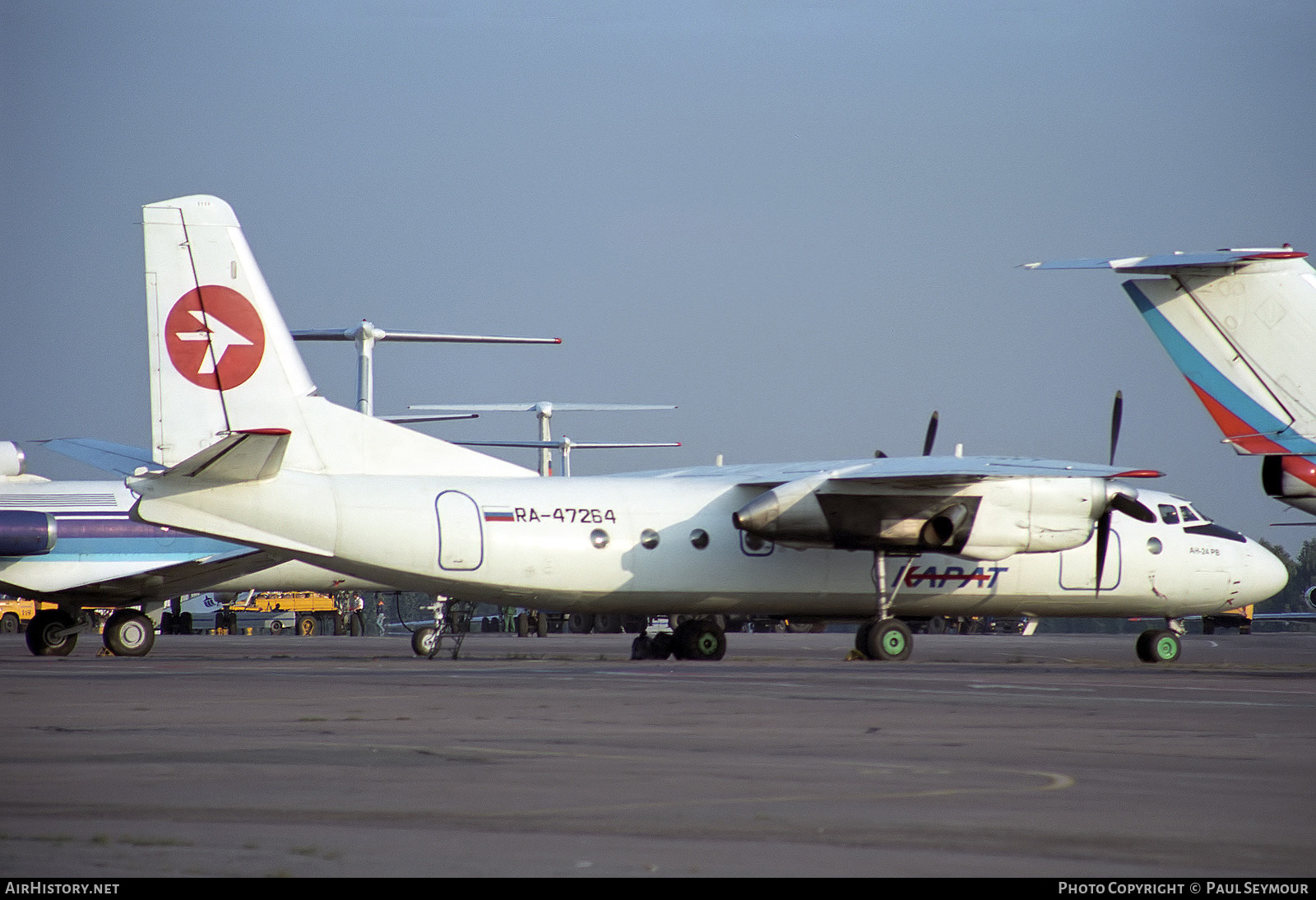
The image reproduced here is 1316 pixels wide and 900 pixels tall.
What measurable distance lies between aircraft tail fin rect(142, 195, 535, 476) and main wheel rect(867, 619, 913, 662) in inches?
372

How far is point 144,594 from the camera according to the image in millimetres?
29938

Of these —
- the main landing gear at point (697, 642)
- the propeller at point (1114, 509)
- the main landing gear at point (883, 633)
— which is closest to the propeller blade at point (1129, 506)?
the propeller at point (1114, 509)

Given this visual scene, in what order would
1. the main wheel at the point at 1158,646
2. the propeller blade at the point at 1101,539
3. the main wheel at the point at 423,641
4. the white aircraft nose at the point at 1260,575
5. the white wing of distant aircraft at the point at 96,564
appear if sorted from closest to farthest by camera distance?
the propeller blade at the point at 1101,539 → the main wheel at the point at 1158,646 → the white aircraft nose at the point at 1260,575 → the main wheel at the point at 423,641 → the white wing of distant aircraft at the point at 96,564

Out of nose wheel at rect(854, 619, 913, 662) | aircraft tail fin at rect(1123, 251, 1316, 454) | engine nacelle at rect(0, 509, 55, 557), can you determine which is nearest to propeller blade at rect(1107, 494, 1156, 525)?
nose wheel at rect(854, 619, 913, 662)

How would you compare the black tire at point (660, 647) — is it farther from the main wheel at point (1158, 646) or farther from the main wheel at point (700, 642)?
the main wheel at point (1158, 646)

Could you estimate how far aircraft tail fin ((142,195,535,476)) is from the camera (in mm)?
21312

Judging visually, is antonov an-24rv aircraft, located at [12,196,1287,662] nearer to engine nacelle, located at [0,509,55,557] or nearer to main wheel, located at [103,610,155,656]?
main wheel, located at [103,610,155,656]

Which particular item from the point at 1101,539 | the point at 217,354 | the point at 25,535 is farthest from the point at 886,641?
the point at 25,535

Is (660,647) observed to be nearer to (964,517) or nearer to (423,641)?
(423,641)

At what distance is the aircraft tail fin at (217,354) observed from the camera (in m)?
21.3

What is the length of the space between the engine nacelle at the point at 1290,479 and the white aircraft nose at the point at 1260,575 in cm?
1145

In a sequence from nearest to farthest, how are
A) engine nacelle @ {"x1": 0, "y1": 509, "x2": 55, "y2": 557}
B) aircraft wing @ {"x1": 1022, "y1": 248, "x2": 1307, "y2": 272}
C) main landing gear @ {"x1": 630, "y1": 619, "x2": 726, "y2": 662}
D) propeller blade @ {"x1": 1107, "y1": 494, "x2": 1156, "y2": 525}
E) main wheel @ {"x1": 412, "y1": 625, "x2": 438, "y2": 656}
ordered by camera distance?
aircraft wing @ {"x1": 1022, "y1": 248, "x2": 1307, "y2": 272} → propeller blade @ {"x1": 1107, "y1": 494, "x2": 1156, "y2": 525} → main landing gear @ {"x1": 630, "y1": 619, "x2": 726, "y2": 662} → main wheel @ {"x1": 412, "y1": 625, "x2": 438, "y2": 656} → engine nacelle @ {"x1": 0, "y1": 509, "x2": 55, "y2": 557}

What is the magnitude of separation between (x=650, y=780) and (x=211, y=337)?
15573 millimetres

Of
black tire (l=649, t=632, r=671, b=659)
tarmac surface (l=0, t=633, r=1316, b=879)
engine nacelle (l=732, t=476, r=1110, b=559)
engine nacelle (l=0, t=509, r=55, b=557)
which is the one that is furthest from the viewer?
engine nacelle (l=0, t=509, r=55, b=557)
